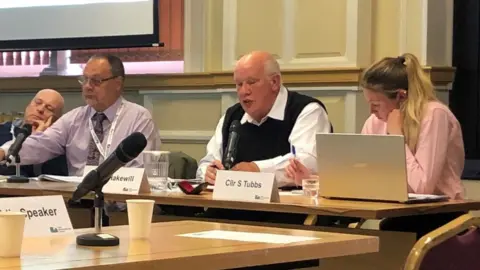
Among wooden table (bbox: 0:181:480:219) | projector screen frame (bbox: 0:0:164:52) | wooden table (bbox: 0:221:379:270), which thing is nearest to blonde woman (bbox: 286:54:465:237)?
wooden table (bbox: 0:181:480:219)

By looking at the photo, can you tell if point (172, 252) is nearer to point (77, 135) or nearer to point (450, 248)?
point (450, 248)

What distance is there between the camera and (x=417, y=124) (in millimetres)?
3436

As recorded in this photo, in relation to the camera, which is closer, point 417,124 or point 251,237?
point 251,237

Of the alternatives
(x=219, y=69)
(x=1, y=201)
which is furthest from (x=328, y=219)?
(x=219, y=69)

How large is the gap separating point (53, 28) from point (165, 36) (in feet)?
2.56

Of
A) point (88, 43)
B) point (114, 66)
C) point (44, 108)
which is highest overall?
point (88, 43)

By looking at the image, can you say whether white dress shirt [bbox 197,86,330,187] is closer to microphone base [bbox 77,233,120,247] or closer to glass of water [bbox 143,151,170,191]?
glass of water [bbox 143,151,170,191]

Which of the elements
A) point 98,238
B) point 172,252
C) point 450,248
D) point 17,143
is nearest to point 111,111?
point 17,143

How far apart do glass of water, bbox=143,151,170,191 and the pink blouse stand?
0.90 metres

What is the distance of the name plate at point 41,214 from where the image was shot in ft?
6.64

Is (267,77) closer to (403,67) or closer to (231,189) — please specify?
(403,67)

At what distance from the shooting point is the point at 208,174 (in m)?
3.64

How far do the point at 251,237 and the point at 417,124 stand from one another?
4.97 ft

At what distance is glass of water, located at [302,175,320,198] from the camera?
3206mm
